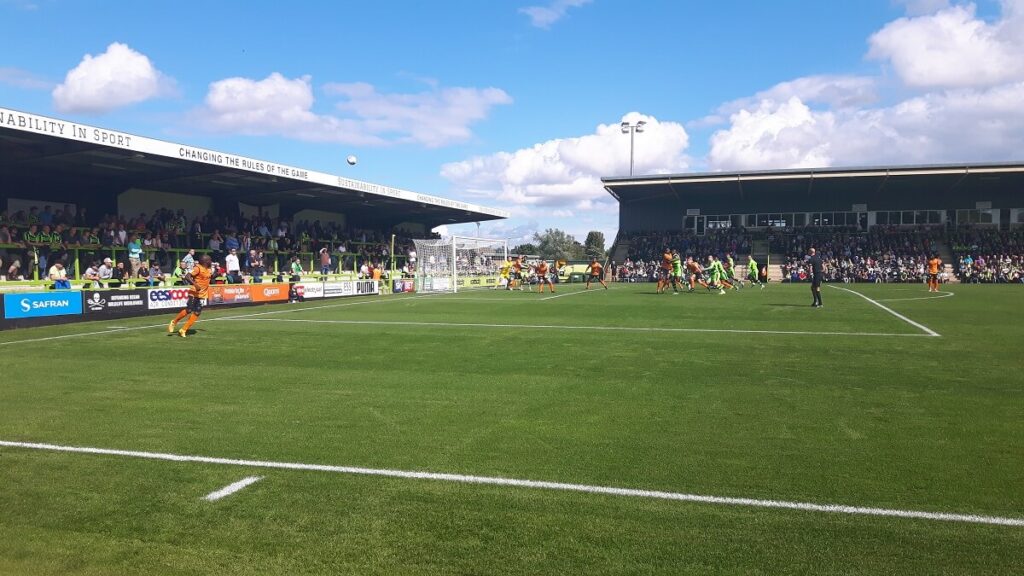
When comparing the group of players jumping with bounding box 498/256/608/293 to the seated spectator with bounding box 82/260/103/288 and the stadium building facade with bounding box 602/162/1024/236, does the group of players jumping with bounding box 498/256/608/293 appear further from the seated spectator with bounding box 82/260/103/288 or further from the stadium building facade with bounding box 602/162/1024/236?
the seated spectator with bounding box 82/260/103/288

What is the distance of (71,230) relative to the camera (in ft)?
83.3

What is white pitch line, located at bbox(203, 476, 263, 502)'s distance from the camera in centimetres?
490

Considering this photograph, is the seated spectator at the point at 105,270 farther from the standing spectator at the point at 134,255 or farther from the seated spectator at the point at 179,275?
the seated spectator at the point at 179,275

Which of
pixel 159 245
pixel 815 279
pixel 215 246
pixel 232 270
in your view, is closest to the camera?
pixel 815 279

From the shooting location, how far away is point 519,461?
561cm

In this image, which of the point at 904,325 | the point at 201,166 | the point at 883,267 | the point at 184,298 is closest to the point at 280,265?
the point at 201,166

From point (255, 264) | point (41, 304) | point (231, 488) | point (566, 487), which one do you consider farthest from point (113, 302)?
point (566, 487)

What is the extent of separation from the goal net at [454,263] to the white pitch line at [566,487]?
1203 inches

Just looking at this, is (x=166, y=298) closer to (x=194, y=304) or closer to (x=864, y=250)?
(x=194, y=304)

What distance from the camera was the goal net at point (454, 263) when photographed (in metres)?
37.3

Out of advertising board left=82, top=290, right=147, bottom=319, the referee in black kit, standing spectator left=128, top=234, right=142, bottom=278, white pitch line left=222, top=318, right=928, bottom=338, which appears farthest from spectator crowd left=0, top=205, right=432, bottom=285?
the referee in black kit

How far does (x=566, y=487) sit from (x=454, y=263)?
1290 inches

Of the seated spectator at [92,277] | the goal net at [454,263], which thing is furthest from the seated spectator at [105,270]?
the goal net at [454,263]

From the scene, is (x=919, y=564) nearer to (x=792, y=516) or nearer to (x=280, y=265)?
(x=792, y=516)
